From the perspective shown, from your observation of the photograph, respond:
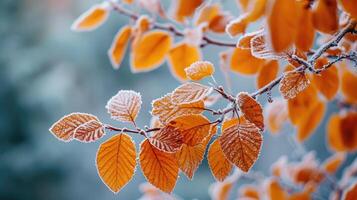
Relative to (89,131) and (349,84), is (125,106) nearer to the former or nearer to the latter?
(89,131)

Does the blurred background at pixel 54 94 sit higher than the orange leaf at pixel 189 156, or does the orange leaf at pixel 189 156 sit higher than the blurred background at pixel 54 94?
the blurred background at pixel 54 94

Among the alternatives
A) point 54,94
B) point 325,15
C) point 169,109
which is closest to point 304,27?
point 325,15

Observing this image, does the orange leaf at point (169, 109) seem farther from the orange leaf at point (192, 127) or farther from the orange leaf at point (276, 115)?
the orange leaf at point (276, 115)

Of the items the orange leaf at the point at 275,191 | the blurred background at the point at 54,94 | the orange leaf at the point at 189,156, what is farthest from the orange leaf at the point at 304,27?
the blurred background at the point at 54,94

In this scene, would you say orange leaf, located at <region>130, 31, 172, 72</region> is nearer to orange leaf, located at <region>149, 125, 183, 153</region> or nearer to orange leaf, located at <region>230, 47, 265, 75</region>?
orange leaf, located at <region>230, 47, 265, 75</region>

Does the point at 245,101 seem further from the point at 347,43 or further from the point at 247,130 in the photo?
the point at 347,43

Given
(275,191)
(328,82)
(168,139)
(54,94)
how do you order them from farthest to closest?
(54,94) < (275,191) < (328,82) < (168,139)
